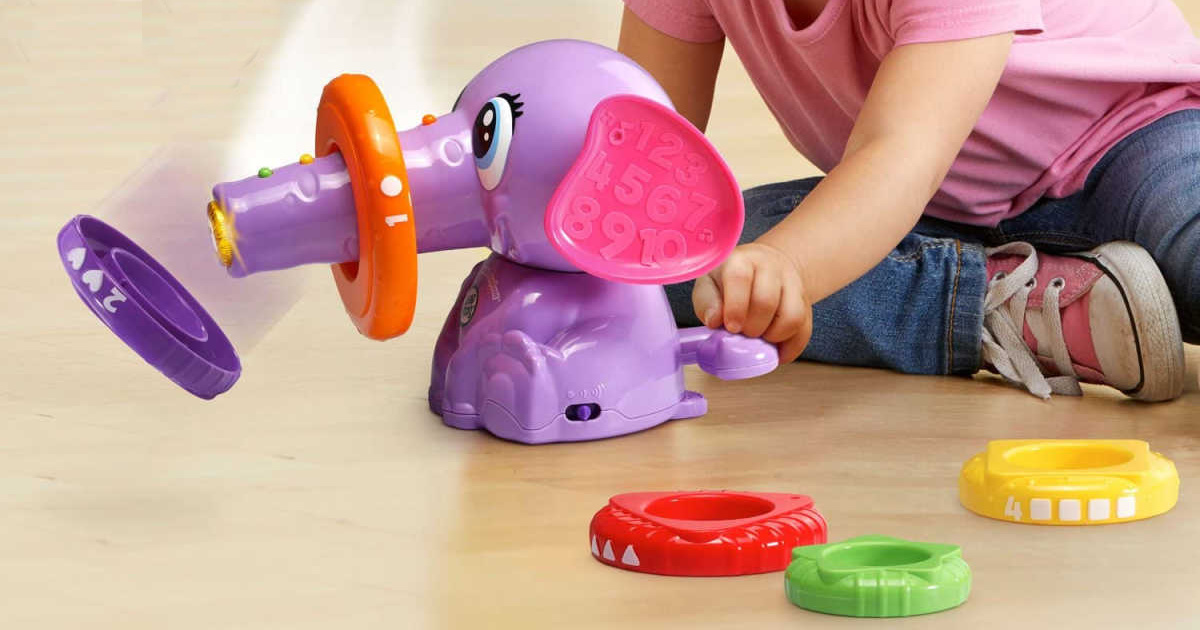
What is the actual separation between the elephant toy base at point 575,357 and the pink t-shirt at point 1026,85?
0.26 meters

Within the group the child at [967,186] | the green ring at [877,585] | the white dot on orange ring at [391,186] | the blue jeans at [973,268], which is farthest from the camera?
the blue jeans at [973,268]

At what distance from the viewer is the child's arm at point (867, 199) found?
763 millimetres

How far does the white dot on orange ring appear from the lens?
2.30 ft

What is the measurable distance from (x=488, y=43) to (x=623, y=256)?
104cm

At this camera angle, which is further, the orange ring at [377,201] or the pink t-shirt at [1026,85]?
the pink t-shirt at [1026,85]

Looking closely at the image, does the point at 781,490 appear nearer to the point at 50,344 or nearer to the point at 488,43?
the point at 50,344

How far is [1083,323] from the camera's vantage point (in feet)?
2.94

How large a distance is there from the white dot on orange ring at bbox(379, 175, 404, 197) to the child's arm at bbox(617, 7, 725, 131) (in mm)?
433

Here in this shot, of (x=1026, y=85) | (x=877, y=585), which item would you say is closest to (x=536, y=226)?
(x=877, y=585)

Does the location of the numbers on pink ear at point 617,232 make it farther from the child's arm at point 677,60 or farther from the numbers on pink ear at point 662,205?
the child's arm at point 677,60

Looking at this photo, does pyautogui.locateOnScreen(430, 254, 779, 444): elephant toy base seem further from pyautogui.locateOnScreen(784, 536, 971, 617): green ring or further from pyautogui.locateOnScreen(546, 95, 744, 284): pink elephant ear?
pyautogui.locateOnScreen(784, 536, 971, 617): green ring

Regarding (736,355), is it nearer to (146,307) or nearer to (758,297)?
(758,297)

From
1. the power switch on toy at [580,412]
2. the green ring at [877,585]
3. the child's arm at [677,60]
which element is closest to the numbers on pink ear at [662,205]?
the power switch on toy at [580,412]

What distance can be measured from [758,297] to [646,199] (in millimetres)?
77
